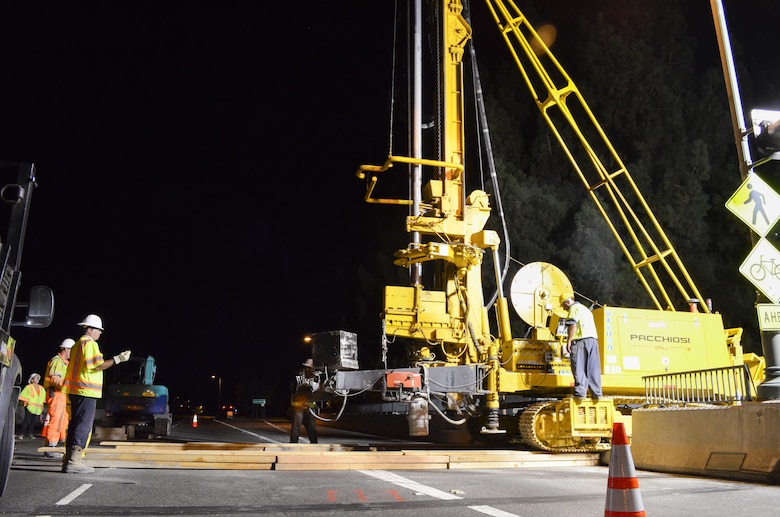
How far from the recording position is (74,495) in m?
6.04

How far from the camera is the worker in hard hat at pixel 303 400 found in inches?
503

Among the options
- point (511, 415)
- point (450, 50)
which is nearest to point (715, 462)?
point (511, 415)

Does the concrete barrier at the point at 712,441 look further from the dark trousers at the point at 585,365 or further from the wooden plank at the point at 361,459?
the wooden plank at the point at 361,459

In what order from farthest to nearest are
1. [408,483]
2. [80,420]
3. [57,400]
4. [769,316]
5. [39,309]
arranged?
[57,400], [80,420], [769,316], [408,483], [39,309]

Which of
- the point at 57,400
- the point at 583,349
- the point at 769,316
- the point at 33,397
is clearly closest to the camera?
the point at 769,316

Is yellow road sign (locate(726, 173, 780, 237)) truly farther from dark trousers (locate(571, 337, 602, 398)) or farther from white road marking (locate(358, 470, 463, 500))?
white road marking (locate(358, 470, 463, 500))

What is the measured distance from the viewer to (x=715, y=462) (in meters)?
8.17

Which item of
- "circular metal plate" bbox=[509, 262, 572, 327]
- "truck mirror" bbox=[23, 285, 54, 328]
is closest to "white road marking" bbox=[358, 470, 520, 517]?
"truck mirror" bbox=[23, 285, 54, 328]

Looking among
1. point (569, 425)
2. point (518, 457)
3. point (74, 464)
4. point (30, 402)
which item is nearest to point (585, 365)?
point (569, 425)

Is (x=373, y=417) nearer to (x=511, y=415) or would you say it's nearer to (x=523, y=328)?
(x=523, y=328)

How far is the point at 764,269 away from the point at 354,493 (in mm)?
5376

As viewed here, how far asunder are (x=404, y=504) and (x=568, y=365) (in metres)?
7.52

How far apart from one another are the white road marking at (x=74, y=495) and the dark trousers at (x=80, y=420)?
1261 millimetres

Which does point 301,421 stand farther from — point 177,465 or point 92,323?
point 92,323
